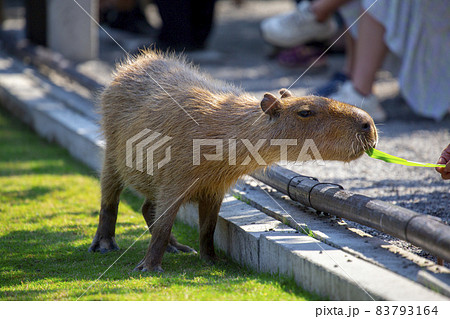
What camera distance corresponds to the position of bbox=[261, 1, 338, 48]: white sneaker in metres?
9.37

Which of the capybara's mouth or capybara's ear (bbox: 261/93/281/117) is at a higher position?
capybara's ear (bbox: 261/93/281/117)

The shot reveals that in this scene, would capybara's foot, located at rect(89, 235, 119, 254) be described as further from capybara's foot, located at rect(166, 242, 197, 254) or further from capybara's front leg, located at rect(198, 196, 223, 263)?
capybara's front leg, located at rect(198, 196, 223, 263)

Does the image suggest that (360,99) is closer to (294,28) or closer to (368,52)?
(368,52)

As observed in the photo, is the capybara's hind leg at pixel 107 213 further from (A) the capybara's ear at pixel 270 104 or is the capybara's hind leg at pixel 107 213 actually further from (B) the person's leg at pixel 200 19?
(B) the person's leg at pixel 200 19

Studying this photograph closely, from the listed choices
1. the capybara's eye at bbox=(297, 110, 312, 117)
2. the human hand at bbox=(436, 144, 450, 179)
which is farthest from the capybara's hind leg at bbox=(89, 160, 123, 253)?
the human hand at bbox=(436, 144, 450, 179)

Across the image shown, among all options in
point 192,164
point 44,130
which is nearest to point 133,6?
point 44,130

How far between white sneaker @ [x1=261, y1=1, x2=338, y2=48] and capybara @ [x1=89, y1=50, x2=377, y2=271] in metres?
5.18

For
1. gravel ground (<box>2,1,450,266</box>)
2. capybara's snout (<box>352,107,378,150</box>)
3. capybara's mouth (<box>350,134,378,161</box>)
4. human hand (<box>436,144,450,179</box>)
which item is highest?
capybara's snout (<box>352,107,378,150</box>)

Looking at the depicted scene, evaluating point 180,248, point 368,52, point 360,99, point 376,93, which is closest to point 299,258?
point 180,248

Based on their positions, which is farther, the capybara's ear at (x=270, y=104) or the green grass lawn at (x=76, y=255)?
the capybara's ear at (x=270, y=104)

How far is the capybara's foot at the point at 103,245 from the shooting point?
4.68 m

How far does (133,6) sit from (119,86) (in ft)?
32.7

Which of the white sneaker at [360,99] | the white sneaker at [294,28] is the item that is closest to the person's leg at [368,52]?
the white sneaker at [360,99]

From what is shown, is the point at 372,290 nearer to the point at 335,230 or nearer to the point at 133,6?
the point at 335,230
